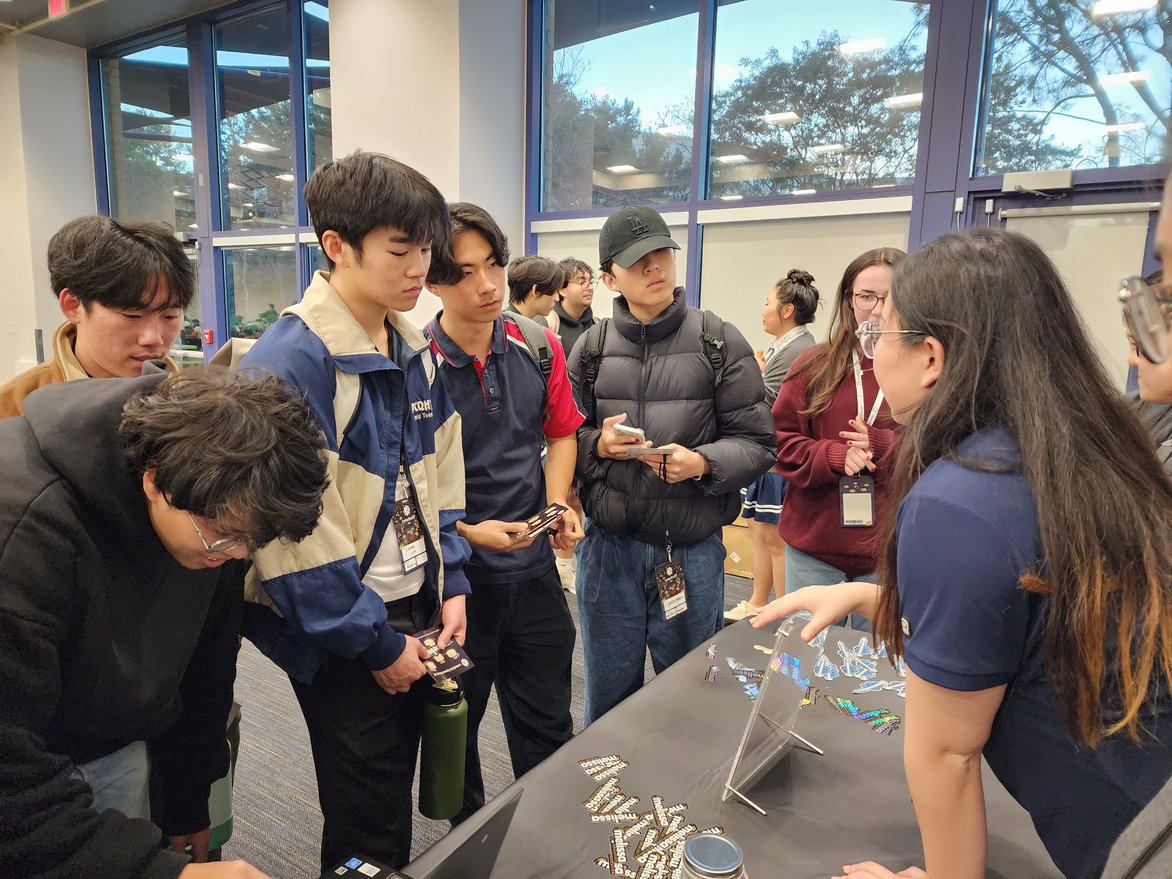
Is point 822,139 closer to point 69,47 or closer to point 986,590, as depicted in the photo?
point 986,590

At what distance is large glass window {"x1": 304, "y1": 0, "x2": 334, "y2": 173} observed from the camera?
Result: 235 inches

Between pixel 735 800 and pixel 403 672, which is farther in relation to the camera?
Result: pixel 403 672

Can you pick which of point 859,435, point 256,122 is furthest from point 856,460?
point 256,122

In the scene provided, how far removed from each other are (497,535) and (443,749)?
47 centimetres

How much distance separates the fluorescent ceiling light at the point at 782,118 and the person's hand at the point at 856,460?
3.20m

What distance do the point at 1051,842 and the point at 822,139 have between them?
164 inches

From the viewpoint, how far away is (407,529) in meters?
1.41

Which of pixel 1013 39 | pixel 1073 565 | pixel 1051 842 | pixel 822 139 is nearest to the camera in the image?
pixel 1073 565

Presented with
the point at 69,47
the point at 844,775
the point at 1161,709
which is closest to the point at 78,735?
the point at 844,775

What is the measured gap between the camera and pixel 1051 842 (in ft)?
2.92

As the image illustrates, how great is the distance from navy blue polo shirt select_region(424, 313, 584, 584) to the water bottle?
0.96 m

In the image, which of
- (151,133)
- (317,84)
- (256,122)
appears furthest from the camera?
(151,133)

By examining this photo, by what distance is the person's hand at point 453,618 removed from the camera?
1464 millimetres

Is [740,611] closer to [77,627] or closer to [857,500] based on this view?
[857,500]
